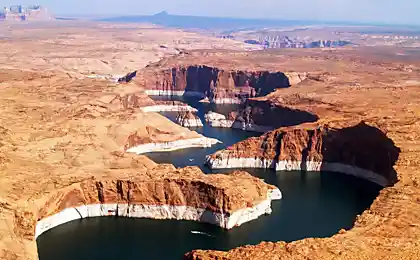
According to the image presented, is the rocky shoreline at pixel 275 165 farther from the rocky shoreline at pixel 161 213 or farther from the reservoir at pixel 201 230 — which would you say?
the rocky shoreline at pixel 161 213

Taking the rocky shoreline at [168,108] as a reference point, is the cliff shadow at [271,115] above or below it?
above

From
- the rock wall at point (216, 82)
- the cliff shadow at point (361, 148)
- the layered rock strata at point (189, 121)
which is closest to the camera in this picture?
the cliff shadow at point (361, 148)

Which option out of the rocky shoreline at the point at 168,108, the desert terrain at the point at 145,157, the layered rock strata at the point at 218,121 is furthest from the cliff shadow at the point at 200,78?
the layered rock strata at the point at 218,121

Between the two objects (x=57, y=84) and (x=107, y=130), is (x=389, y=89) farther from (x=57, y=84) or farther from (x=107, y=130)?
(x=57, y=84)

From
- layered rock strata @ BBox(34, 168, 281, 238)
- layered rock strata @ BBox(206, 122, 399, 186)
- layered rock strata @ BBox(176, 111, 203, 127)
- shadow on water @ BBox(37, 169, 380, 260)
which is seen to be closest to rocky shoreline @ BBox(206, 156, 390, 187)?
layered rock strata @ BBox(206, 122, 399, 186)

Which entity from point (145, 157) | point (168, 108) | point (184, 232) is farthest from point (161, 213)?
point (168, 108)

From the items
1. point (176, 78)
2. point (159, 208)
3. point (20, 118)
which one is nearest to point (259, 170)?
point (159, 208)

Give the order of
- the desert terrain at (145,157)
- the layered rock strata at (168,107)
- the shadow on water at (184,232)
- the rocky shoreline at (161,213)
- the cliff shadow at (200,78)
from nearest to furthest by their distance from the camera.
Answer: the desert terrain at (145,157) < the shadow on water at (184,232) < the rocky shoreline at (161,213) < the layered rock strata at (168,107) < the cliff shadow at (200,78)

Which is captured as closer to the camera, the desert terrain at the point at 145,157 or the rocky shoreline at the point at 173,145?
the desert terrain at the point at 145,157
